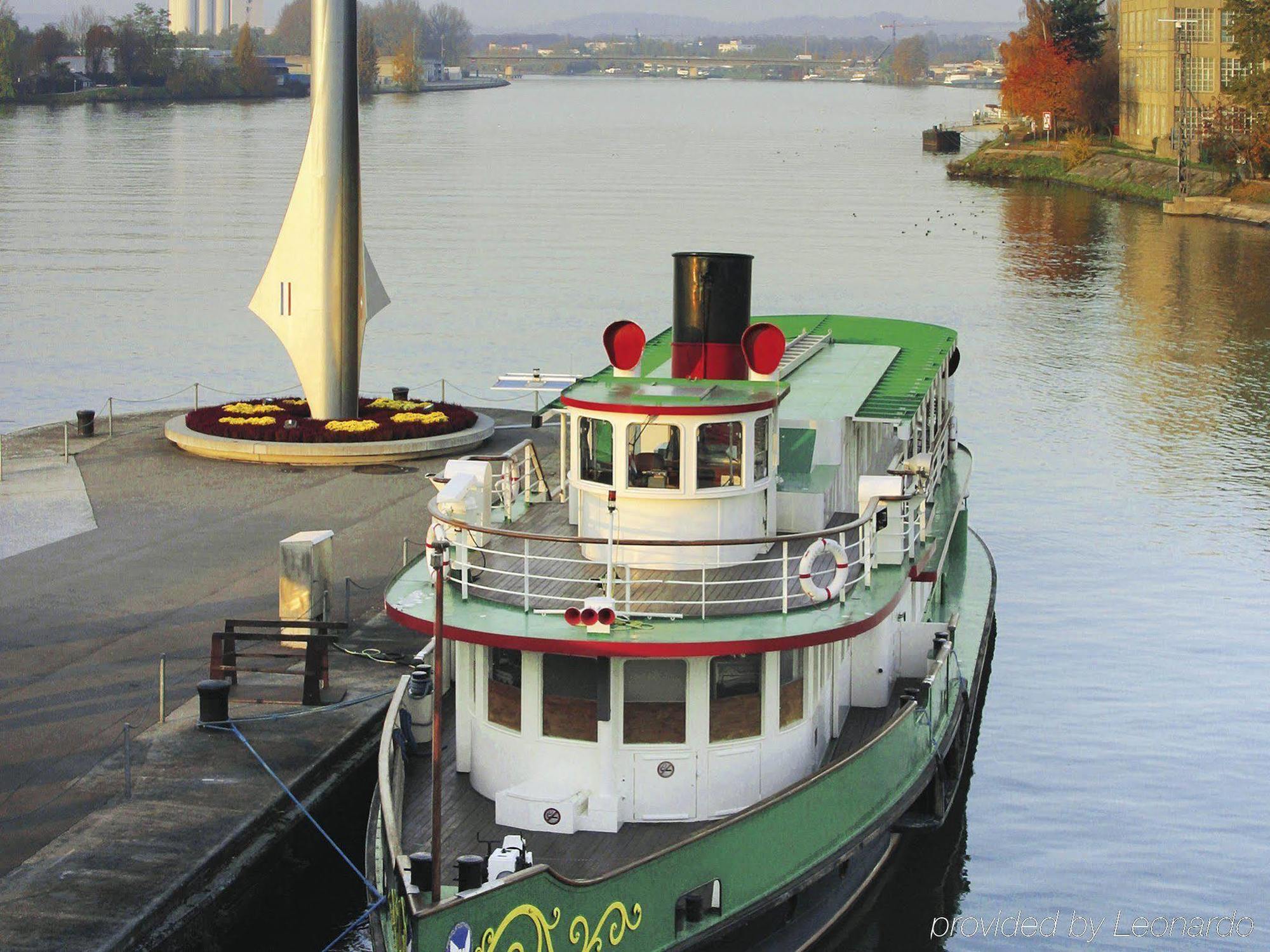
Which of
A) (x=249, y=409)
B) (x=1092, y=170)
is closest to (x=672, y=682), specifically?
(x=249, y=409)

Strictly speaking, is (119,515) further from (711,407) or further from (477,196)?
(477,196)

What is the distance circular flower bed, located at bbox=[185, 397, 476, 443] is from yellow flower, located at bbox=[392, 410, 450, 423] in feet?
0.05

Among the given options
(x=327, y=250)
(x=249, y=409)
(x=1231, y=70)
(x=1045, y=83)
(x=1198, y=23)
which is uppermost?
(x=1198, y=23)

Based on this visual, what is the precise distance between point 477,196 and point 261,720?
335 feet

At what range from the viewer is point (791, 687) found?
19391 millimetres

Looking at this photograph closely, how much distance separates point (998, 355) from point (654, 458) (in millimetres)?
48444

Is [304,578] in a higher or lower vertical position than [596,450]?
lower

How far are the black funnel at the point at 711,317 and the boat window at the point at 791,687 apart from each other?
4472 millimetres

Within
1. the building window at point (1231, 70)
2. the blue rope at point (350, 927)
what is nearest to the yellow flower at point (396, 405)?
the blue rope at point (350, 927)

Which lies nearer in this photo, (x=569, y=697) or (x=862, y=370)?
(x=569, y=697)

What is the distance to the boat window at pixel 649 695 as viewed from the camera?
1855 cm

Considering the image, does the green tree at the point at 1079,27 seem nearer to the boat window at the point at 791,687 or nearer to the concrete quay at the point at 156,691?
the concrete quay at the point at 156,691

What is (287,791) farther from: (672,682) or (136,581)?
(136,581)

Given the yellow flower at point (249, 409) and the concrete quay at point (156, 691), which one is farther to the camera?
the yellow flower at point (249, 409)
